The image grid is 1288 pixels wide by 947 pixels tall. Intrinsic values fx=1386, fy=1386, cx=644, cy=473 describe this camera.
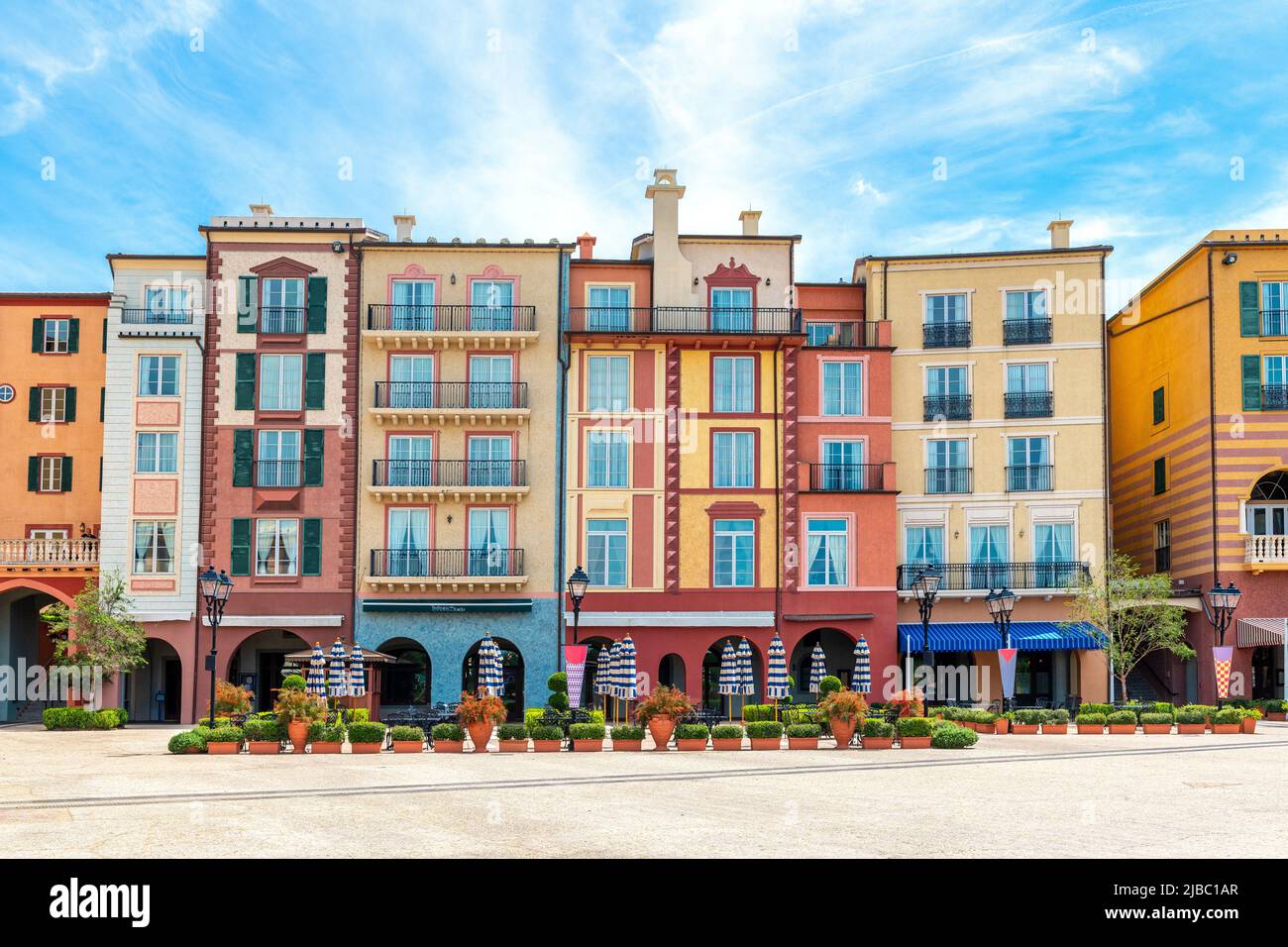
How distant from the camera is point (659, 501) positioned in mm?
48125

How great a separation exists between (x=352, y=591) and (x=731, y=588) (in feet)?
42.4

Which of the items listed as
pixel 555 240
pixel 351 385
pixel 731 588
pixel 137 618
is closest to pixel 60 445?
pixel 137 618

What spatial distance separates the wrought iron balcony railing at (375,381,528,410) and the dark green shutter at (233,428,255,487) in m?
4.50

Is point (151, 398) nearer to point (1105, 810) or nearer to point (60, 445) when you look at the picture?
point (60, 445)

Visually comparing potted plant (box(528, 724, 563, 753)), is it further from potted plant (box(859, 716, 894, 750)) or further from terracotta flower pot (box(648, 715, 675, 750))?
potted plant (box(859, 716, 894, 750))

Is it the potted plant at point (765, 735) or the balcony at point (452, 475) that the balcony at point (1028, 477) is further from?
the potted plant at point (765, 735)

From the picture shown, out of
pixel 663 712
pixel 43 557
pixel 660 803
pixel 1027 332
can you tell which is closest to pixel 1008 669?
pixel 663 712

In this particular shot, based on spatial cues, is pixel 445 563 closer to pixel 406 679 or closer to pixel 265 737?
pixel 406 679

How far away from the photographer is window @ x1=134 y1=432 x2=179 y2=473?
156 ft

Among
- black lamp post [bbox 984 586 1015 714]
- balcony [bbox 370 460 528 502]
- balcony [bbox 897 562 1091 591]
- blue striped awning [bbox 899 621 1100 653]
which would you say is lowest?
blue striped awning [bbox 899 621 1100 653]

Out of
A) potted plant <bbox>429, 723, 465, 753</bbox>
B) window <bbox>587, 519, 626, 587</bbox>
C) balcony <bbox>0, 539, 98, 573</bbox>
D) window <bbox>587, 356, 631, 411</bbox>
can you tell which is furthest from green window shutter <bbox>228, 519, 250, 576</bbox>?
potted plant <bbox>429, 723, 465, 753</bbox>

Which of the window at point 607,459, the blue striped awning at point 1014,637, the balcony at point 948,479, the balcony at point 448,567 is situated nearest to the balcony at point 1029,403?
the balcony at point 948,479

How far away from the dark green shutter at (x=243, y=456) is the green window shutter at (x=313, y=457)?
6.03ft

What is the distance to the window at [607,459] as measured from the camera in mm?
48250
